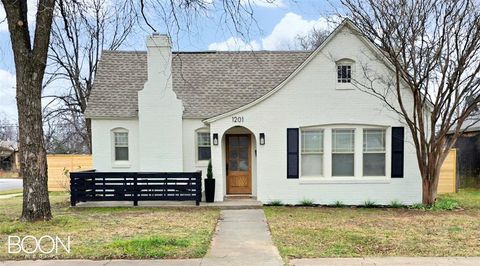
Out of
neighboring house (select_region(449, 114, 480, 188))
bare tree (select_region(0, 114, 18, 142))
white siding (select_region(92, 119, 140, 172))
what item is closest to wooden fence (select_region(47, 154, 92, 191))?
white siding (select_region(92, 119, 140, 172))

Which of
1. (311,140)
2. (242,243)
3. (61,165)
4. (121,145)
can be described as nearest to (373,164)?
(311,140)

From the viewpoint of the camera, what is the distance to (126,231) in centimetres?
851

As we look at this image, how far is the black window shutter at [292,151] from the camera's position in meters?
12.9

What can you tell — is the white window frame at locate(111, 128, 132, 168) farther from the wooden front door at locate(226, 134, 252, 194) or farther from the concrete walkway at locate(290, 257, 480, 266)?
the concrete walkway at locate(290, 257, 480, 266)

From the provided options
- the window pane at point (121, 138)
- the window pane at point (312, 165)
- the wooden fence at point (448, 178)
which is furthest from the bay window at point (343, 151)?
the window pane at point (121, 138)

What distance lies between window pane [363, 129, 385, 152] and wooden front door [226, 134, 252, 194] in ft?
13.5

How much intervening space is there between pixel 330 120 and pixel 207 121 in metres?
4.05

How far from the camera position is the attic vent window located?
42.4 ft

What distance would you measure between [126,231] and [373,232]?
5314 millimetres

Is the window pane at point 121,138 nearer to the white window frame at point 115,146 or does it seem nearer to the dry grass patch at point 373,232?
the white window frame at point 115,146

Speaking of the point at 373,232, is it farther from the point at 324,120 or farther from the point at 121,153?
the point at 121,153

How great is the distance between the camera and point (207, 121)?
13094 mm

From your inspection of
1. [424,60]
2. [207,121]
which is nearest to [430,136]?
[424,60]

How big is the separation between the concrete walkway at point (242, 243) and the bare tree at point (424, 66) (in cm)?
570
